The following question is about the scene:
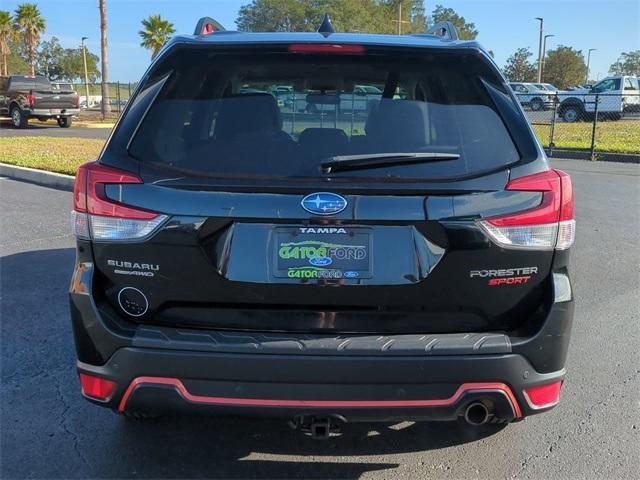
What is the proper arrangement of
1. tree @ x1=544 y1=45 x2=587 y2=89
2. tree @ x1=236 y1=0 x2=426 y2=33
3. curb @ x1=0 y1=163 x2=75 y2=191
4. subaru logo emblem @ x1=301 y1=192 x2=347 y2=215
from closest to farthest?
subaru logo emblem @ x1=301 y1=192 x2=347 y2=215, curb @ x1=0 y1=163 x2=75 y2=191, tree @ x1=544 y1=45 x2=587 y2=89, tree @ x1=236 y1=0 x2=426 y2=33

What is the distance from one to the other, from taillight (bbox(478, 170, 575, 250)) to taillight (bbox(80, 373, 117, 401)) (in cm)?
154

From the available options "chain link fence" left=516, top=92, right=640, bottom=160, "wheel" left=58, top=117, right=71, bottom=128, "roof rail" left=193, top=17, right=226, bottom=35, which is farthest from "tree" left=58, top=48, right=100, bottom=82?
"roof rail" left=193, top=17, right=226, bottom=35

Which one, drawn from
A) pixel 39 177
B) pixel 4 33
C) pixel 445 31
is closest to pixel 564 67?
pixel 4 33

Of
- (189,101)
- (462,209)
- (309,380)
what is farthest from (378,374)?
(189,101)

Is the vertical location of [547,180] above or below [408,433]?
above

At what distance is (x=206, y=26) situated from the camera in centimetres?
328

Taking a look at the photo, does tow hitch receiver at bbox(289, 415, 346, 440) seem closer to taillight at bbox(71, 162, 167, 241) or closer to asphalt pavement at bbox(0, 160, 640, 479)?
asphalt pavement at bbox(0, 160, 640, 479)

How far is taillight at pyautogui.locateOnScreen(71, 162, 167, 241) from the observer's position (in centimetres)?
233

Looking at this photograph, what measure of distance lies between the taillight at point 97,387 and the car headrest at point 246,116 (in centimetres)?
105

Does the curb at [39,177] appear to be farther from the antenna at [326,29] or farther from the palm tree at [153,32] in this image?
the palm tree at [153,32]

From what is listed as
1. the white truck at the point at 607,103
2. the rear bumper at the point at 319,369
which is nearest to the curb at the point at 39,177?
the rear bumper at the point at 319,369

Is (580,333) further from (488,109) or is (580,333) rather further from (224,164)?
(224,164)

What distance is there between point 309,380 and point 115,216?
946mm

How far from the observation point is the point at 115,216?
7.73ft
